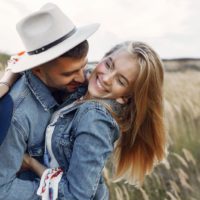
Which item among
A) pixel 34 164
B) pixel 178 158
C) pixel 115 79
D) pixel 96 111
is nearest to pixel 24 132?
pixel 34 164

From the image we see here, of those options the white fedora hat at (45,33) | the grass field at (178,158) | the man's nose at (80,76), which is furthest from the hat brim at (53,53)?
the grass field at (178,158)

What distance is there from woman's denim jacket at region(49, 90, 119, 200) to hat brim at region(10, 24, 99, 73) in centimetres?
19

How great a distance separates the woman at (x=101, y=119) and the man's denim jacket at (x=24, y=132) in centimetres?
3

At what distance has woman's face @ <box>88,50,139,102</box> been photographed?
2.33m

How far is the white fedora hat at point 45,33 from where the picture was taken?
7.63 feet

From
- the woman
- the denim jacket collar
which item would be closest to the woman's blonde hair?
the woman

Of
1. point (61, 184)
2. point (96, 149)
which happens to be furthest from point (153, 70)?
point (61, 184)

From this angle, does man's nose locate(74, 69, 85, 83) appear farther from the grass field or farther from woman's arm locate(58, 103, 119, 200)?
the grass field

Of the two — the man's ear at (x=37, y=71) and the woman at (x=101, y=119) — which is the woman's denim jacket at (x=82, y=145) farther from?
the man's ear at (x=37, y=71)

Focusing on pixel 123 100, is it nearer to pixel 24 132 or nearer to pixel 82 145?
pixel 82 145

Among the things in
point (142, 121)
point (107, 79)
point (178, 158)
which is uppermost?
point (107, 79)

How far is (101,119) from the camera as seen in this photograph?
2256mm

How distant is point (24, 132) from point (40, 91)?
0.16 metres

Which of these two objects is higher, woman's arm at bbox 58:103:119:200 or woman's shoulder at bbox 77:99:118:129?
woman's shoulder at bbox 77:99:118:129
